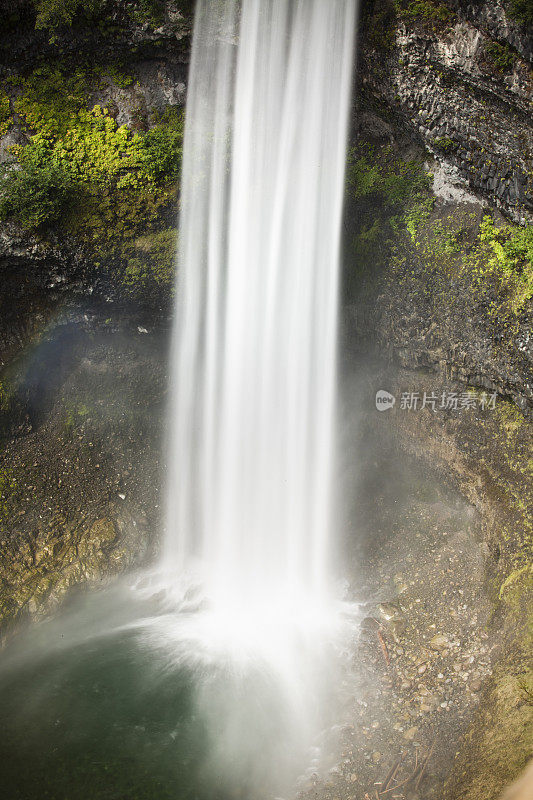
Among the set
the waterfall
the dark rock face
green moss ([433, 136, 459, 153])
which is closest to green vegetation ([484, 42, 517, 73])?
the dark rock face

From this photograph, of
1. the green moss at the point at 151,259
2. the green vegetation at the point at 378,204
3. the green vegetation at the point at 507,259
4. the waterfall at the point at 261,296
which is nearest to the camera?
the green vegetation at the point at 507,259

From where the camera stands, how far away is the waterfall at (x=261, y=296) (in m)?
10.5

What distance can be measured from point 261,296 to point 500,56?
601 cm

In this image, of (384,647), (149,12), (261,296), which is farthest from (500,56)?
(384,647)

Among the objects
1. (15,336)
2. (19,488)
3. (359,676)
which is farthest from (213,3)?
(359,676)

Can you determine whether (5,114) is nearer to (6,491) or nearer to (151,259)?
(151,259)

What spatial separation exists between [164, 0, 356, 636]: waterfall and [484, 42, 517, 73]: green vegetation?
2774 mm

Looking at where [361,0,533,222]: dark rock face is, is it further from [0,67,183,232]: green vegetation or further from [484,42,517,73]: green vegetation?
A: [0,67,183,232]: green vegetation

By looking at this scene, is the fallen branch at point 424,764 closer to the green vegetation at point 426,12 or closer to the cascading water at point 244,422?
the cascading water at point 244,422

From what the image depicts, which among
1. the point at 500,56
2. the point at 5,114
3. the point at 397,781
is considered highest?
the point at 500,56

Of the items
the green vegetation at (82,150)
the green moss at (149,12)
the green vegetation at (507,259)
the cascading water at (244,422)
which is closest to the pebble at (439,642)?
the cascading water at (244,422)

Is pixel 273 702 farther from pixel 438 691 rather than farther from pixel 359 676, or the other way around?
pixel 438 691

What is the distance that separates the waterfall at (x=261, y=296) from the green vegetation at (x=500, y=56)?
2.77 meters

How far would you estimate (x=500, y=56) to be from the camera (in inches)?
351
